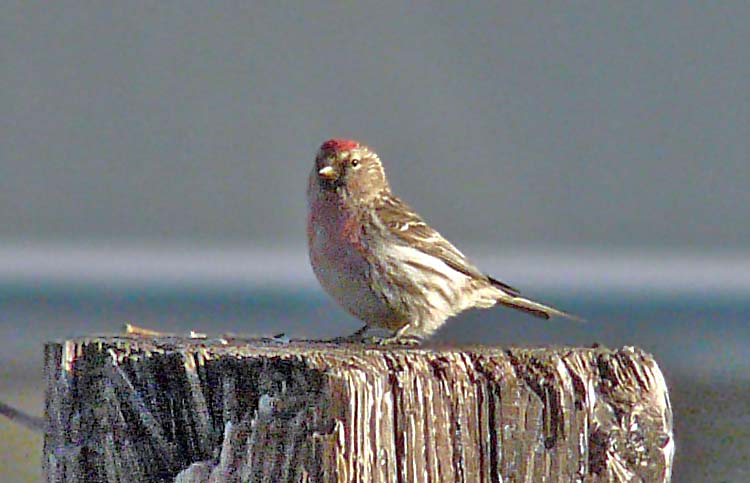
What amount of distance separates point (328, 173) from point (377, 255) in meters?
0.36

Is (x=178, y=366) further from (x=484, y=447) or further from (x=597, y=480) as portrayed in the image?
(x=597, y=480)

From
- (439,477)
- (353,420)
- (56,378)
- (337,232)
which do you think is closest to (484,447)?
(439,477)

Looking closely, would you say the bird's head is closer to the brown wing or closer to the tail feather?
the brown wing

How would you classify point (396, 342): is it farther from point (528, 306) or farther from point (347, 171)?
point (528, 306)

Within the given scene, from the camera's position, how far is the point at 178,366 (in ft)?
7.42

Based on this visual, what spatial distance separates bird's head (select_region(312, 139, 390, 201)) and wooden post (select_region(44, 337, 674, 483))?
1938 millimetres

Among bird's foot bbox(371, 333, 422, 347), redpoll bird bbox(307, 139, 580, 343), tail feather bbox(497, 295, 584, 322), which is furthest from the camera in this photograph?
tail feather bbox(497, 295, 584, 322)

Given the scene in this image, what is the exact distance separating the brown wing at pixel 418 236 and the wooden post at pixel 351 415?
1867 mm

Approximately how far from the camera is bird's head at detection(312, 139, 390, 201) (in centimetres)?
438

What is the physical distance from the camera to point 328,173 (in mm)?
4363

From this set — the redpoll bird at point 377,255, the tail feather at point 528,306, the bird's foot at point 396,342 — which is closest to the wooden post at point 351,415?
the bird's foot at point 396,342

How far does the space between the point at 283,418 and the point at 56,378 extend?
20.4 inches

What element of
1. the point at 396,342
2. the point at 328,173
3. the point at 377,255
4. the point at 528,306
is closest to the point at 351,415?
the point at 396,342

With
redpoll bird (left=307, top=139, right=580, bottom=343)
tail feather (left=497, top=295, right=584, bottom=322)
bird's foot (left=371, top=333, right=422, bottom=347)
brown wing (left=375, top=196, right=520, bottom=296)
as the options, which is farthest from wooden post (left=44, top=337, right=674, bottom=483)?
tail feather (left=497, top=295, right=584, bottom=322)
